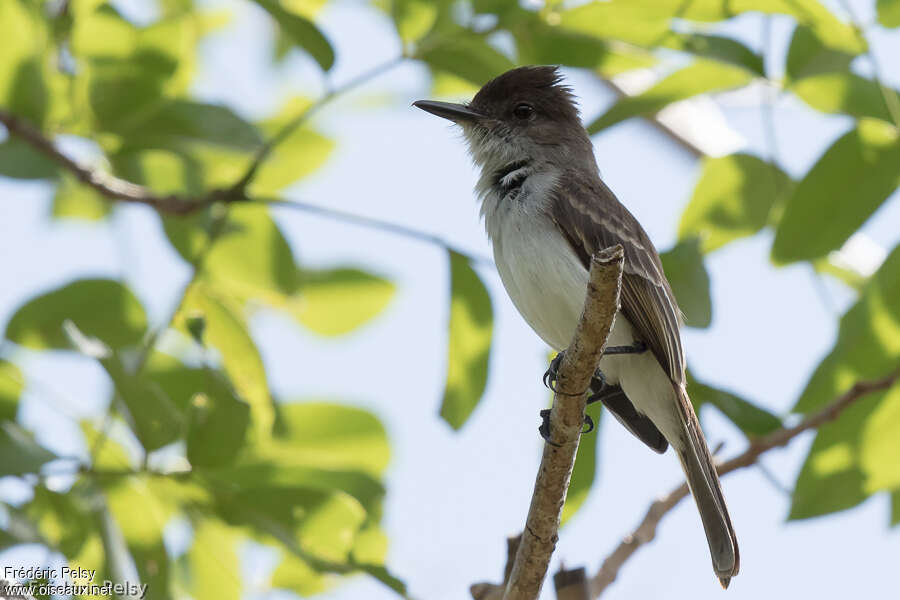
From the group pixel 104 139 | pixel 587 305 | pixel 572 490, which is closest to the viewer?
pixel 587 305

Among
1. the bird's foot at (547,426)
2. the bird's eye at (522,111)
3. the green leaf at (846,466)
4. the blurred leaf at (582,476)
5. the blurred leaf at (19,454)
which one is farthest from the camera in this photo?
the bird's eye at (522,111)

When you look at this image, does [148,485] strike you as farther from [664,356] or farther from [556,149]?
[556,149]

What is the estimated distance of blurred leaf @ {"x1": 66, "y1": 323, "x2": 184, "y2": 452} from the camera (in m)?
3.56

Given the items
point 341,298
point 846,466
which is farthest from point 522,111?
point 846,466

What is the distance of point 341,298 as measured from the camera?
5.10 m

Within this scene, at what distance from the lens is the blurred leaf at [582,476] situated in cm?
370

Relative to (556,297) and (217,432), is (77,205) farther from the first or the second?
(556,297)

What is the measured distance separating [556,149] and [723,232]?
1011mm

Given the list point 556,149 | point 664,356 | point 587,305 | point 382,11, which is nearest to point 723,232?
point 664,356

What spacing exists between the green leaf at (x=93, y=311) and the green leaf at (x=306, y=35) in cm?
100

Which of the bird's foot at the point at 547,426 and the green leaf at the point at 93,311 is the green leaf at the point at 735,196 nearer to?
the bird's foot at the point at 547,426

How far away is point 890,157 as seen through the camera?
414 cm

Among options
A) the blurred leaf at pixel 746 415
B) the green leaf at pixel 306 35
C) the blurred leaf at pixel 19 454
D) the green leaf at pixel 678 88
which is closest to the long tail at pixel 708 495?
the blurred leaf at pixel 746 415

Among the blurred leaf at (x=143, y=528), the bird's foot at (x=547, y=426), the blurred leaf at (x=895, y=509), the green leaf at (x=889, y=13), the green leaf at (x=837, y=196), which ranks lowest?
the blurred leaf at (x=143, y=528)
